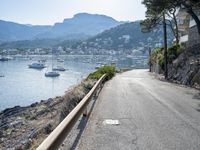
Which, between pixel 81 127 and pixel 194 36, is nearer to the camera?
pixel 81 127

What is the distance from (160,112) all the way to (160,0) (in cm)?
2221

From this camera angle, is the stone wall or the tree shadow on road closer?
the tree shadow on road

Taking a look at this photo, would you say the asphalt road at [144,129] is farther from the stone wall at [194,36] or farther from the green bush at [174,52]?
the green bush at [174,52]

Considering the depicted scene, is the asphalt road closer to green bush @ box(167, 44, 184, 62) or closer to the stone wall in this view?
the stone wall

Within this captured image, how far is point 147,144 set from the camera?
26.1ft

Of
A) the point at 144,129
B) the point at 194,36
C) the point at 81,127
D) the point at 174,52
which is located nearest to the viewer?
the point at 144,129

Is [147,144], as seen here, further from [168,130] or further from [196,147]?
[168,130]

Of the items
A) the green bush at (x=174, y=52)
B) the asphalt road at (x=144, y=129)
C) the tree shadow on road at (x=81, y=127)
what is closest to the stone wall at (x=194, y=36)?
the green bush at (x=174, y=52)

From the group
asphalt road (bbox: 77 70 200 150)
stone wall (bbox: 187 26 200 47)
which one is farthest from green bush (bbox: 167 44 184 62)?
asphalt road (bbox: 77 70 200 150)

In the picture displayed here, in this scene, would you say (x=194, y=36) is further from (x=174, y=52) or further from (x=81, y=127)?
(x=81, y=127)

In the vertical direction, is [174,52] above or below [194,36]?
below

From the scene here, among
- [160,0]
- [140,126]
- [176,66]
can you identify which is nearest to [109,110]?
[140,126]

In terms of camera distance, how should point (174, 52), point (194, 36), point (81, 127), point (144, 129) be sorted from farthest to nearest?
point (174, 52) < point (194, 36) < point (81, 127) < point (144, 129)

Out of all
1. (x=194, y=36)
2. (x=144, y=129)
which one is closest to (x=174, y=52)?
(x=194, y=36)
